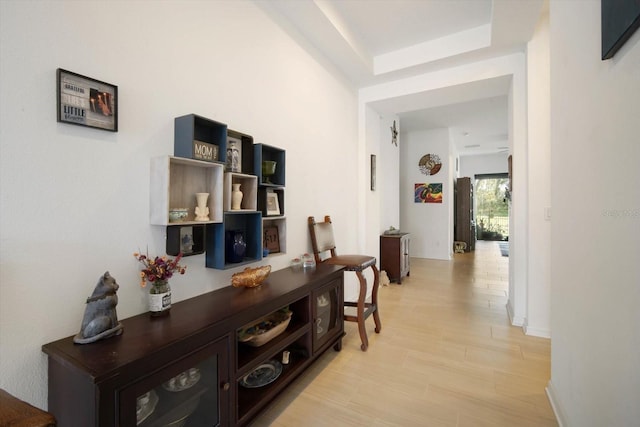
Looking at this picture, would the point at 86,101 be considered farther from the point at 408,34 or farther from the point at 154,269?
the point at 408,34

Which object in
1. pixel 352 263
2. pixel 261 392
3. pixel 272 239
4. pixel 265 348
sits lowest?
pixel 261 392

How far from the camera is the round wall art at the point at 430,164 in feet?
21.8

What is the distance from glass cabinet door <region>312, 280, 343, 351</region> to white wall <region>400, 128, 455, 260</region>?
485 cm

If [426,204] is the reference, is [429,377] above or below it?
below

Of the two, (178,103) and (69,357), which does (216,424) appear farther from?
(178,103)

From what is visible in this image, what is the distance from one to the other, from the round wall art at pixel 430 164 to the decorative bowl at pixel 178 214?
6175mm

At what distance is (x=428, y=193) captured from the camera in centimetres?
678

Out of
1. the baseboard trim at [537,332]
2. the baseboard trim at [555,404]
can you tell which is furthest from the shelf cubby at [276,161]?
the baseboard trim at [537,332]

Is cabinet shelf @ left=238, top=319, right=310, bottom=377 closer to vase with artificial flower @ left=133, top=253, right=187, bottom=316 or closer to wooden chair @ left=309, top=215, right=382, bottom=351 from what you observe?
vase with artificial flower @ left=133, top=253, right=187, bottom=316

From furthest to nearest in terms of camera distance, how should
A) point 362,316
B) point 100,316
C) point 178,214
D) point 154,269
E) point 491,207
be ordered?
point 491,207 < point 362,316 < point 178,214 < point 154,269 < point 100,316

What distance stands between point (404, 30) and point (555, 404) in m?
3.34

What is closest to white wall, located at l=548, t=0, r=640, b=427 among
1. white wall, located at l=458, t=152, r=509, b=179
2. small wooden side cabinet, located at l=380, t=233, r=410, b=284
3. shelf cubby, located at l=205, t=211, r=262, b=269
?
shelf cubby, located at l=205, t=211, r=262, b=269

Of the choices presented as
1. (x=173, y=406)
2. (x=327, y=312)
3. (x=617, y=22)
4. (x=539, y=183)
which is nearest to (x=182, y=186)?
(x=173, y=406)

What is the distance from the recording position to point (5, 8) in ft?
3.46
